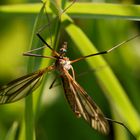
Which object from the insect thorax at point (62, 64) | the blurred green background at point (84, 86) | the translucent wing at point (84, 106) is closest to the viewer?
the translucent wing at point (84, 106)

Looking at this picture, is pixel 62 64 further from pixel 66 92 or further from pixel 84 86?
pixel 84 86

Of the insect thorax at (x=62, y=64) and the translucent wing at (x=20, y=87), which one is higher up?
the insect thorax at (x=62, y=64)

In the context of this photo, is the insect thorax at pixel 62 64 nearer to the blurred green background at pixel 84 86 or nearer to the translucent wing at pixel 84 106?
the translucent wing at pixel 84 106

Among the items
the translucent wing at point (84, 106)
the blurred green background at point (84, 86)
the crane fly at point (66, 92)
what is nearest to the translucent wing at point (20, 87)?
the crane fly at point (66, 92)

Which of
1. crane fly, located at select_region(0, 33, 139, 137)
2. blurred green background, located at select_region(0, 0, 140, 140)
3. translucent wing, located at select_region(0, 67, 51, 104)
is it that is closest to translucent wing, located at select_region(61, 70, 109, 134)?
crane fly, located at select_region(0, 33, 139, 137)

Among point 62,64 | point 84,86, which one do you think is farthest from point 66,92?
point 84,86

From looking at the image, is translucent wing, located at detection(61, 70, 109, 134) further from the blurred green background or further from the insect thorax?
the blurred green background

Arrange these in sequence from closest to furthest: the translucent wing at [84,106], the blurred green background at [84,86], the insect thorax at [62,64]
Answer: the translucent wing at [84,106] → the insect thorax at [62,64] → the blurred green background at [84,86]
